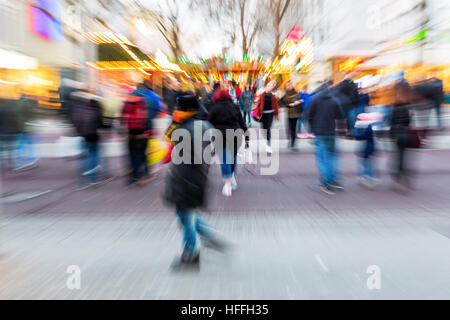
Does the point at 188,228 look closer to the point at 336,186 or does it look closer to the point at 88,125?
the point at 336,186

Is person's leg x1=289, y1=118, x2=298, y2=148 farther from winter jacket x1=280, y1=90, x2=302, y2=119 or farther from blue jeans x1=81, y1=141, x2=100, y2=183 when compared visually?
blue jeans x1=81, y1=141, x2=100, y2=183

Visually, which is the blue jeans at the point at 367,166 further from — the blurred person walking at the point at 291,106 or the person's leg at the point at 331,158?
the blurred person walking at the point at 291,106

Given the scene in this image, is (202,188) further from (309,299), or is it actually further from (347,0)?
(347,0)

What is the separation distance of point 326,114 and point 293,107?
12.4 ft

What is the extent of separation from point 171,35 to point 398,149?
612 inches

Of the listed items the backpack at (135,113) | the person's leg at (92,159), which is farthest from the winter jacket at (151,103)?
the person's leg at (92,159)

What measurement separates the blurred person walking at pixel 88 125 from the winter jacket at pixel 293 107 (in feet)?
16.4

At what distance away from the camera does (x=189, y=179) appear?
2889 mm

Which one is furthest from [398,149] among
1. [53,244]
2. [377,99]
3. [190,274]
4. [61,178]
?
[61,178]

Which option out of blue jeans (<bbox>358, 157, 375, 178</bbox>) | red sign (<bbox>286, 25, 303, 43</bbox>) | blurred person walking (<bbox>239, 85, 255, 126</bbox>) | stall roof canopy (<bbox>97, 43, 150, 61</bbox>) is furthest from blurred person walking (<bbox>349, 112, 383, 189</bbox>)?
red sign (<bbox>286, 25, 303, 43</bbox>)

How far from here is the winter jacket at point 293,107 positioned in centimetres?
913

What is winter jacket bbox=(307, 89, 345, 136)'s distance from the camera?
5.38m

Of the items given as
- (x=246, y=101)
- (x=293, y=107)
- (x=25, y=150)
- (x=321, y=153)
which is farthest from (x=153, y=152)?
(x=246, y=101)
